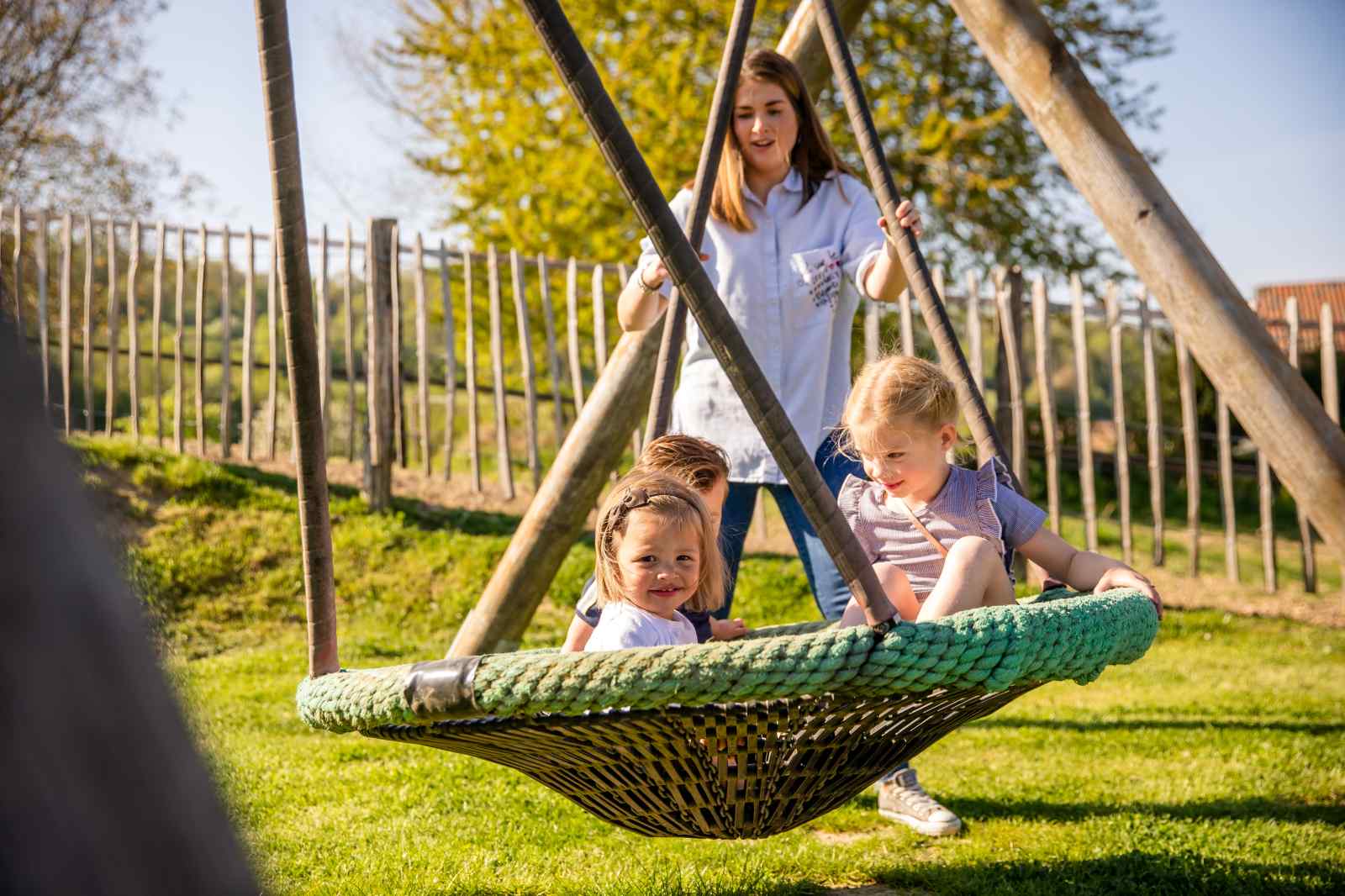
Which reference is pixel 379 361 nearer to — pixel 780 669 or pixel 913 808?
pixel 913 808

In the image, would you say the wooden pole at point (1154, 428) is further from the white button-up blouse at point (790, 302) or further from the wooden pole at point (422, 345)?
the white button-up blouse at point (790, 302)

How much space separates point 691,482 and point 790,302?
0.63m

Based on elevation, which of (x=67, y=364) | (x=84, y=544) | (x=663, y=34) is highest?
(x=663, y=34)

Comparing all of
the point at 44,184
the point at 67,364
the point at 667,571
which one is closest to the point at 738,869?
the point at 667,571

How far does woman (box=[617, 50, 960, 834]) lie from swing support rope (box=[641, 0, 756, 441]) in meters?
0.21

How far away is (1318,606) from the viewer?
692 centimetres

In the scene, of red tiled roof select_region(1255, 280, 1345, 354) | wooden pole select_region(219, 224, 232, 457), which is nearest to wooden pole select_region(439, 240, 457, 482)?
wooden pole select_region(219, 224, 232, 457)

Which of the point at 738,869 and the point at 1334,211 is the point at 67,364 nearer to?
the point at 738,869

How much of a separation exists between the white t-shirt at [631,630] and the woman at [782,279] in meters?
0.70

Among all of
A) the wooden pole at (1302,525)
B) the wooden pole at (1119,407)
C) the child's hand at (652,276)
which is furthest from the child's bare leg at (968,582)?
the wooden pole at (1302,525)

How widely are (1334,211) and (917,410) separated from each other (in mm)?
18163

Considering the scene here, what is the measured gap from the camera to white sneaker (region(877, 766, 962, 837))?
2.97 meters

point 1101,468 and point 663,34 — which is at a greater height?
point 663,34

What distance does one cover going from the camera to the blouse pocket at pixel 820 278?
2742 mm
